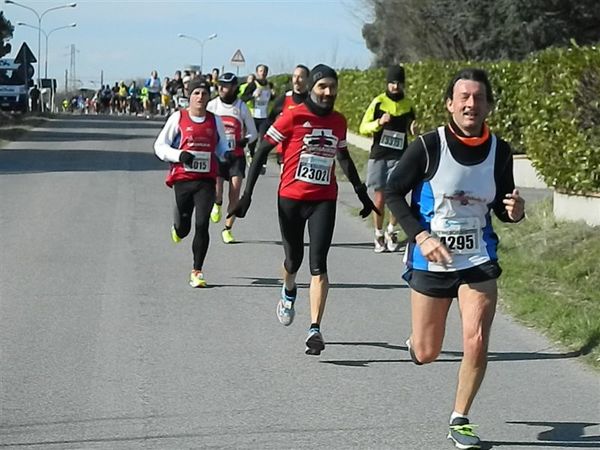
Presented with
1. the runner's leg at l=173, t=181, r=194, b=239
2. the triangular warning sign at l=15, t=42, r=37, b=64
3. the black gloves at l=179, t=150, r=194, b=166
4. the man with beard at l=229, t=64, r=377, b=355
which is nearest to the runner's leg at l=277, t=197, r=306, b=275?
the man with beard at l=229, t=64, r=377, b=355

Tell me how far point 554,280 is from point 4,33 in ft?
165

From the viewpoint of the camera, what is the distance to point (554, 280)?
11.3m

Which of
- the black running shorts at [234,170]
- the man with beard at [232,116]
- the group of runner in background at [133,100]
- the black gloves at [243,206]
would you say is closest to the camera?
the black gloves at [243,206]

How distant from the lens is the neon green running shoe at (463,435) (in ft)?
20.4

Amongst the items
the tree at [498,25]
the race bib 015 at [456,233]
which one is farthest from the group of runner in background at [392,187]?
the tree at [498,25]

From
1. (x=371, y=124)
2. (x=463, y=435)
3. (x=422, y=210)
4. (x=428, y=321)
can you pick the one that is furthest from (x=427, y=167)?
(x=371, y=124)

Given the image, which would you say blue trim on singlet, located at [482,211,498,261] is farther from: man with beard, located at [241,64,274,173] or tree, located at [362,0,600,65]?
tree, located at [362,0,600,65]

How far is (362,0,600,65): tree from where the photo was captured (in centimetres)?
3647

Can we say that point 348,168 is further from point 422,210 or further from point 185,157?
point 422,210

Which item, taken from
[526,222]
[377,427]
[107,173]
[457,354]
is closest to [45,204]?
[107,173]

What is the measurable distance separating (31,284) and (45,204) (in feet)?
23.4

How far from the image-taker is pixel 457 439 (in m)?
6.25

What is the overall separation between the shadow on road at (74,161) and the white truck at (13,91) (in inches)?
981

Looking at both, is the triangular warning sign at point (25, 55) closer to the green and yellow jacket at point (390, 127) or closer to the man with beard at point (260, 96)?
the man with beard at point (260, 96)
